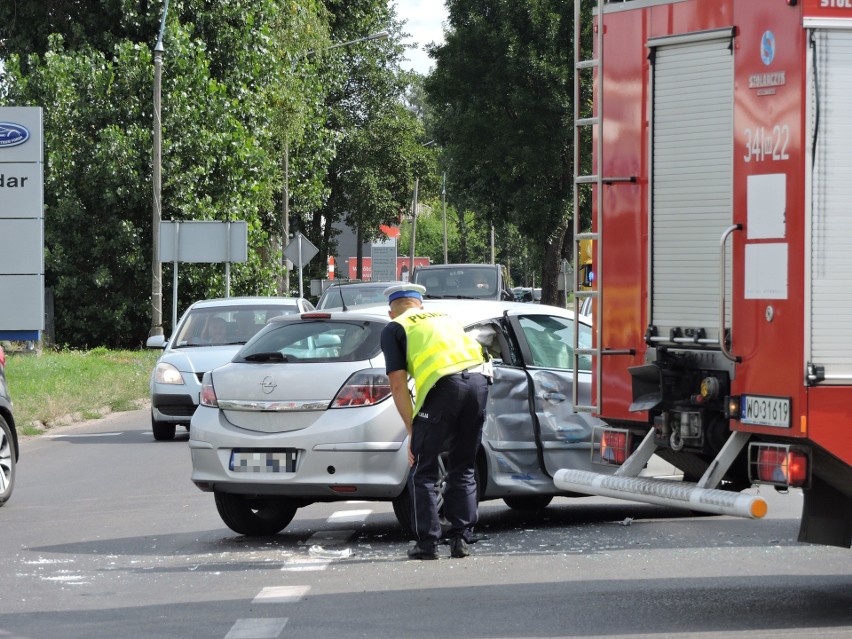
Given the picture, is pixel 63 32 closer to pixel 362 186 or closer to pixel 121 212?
pixel 121 212

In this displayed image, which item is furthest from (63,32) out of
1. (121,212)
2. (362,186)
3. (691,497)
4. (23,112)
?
(691,497)

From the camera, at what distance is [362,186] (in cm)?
6638

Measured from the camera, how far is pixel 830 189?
6875 millimetres

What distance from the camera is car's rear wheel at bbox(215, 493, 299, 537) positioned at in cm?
1044

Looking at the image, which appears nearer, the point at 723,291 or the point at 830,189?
the point at 830,189

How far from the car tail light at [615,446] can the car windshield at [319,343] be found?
2.23 meters


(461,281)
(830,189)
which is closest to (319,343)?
Result: (830,189)

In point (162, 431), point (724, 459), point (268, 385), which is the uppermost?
point (268, 385)

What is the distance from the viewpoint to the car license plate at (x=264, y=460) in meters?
9.90

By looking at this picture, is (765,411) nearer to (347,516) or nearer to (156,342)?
(347,516)

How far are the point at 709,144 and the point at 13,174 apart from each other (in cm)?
1777

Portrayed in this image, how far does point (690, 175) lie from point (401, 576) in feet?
9.11

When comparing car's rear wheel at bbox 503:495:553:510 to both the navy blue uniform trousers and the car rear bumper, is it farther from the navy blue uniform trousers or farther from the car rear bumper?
the navy blue uniform trousers

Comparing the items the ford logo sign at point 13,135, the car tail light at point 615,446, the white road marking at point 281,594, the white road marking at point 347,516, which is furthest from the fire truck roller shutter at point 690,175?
the ford logo sign at point 13,135
